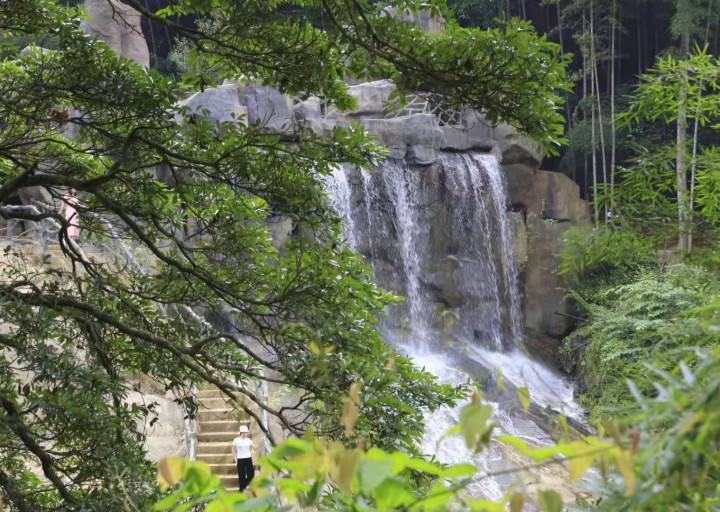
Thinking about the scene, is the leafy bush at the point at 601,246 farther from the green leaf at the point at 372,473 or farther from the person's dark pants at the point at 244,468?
the person's dark pants at the point at 244,468

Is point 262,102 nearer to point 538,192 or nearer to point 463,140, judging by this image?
point 463,140

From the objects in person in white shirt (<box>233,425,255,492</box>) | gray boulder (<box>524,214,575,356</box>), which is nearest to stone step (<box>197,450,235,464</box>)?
person in white shirt (<box>233,425,255,492</box>)

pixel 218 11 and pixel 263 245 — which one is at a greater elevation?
pixel 218 11

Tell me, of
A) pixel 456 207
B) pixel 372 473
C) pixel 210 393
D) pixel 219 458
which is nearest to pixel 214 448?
pixel 219 458

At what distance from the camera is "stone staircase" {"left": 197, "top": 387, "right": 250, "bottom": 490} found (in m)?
8.92

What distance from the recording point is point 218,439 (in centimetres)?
950

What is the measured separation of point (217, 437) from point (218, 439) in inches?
1.2

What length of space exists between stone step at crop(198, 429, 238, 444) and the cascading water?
603 centimetres

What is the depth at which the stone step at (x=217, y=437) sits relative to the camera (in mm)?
9461

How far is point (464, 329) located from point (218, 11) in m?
13.5

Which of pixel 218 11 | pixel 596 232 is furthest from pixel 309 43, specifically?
pixel 596 232

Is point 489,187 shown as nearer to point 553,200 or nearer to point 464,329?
point 553,200

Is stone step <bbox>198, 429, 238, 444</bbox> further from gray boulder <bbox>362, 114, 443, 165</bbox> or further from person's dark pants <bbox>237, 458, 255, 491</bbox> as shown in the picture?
gray boulder <bbox>362, 114, 443, 165</bbox>

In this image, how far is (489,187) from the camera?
17.2m
